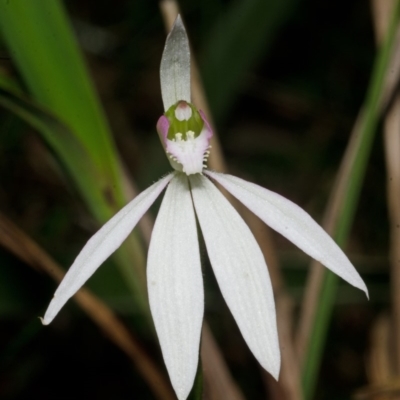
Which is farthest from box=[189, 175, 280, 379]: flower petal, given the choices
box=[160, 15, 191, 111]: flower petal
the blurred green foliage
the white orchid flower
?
the blurred green foliage

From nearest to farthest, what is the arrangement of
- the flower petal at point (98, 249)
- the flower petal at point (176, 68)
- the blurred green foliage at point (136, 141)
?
the flower petal at point (98, 249), the flower petal at point (176, 68), the blurred green foliage at point (136, 141)

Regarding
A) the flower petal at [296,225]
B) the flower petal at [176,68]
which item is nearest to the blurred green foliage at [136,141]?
the flower petal at [176,68]

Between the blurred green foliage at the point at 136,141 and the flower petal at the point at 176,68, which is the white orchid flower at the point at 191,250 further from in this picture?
the blurred green foliage at the point at 136,141

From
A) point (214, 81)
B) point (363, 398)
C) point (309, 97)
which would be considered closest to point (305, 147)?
point (309, 97)

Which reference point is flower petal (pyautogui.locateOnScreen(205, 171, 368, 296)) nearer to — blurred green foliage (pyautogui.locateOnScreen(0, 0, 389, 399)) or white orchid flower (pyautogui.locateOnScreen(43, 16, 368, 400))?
white orchid flower (pyautogui.locateOnScreen(43, 16, 368, 400))

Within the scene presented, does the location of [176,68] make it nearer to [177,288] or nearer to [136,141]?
[177,288]

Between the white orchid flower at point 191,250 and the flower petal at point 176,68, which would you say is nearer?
the white orchid flower at point 191,250

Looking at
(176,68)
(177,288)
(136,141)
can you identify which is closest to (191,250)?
(177,288)

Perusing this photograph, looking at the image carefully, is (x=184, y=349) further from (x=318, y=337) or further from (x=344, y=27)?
(x=344, y=27)
